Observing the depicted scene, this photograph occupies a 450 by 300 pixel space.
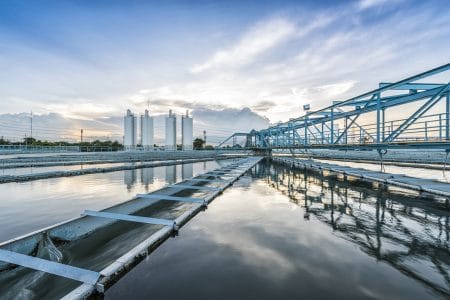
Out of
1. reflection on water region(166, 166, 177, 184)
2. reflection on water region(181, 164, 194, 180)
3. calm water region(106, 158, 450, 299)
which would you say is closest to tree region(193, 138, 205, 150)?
reflection on water region(181, 164, 194, 180)

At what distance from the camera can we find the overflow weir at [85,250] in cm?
234

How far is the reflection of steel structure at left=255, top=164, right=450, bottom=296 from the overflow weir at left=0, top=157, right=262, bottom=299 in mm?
2941

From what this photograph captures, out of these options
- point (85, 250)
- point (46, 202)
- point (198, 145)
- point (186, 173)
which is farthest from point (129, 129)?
point (85, 250)

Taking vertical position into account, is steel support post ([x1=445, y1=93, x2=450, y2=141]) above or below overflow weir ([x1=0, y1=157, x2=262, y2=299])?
above

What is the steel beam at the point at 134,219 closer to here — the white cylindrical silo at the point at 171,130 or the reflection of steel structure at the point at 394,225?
the reflection of steel structure at the point at 394,225

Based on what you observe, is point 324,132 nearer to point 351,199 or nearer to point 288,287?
point 351,199

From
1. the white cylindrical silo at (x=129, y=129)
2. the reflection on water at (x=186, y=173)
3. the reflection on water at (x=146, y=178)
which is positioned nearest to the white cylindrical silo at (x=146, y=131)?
the white cylindrical silo at (x=129, y=129)

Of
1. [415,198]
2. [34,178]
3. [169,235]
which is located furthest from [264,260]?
[34,178]

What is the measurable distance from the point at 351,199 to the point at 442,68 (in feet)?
18.8

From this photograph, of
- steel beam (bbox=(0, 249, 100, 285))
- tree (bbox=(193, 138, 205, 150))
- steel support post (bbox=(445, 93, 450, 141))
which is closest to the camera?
steel beam (bbox=(0, 249, 100, 285))

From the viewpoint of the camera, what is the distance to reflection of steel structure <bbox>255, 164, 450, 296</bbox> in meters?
2.79

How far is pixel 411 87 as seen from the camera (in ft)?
34.5

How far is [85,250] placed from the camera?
3.33 metres

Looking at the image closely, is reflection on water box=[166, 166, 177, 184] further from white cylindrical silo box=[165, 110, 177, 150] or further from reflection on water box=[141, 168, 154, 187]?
white cylindrical silo box=[165, 110, 177, 150]
